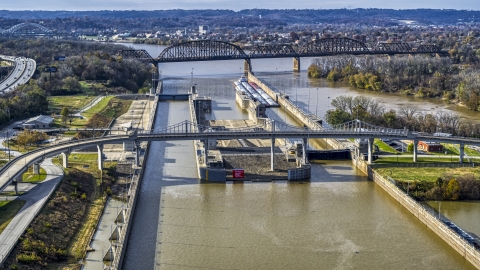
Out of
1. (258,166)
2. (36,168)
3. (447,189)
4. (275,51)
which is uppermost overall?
(275,51)

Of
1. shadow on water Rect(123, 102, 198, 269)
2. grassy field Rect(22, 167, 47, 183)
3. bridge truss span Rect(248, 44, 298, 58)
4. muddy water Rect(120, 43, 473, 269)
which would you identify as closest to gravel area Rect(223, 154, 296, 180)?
muddy water Rect(120, 43, 473, 269)

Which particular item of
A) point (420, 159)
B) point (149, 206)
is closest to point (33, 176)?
point (149, 206)

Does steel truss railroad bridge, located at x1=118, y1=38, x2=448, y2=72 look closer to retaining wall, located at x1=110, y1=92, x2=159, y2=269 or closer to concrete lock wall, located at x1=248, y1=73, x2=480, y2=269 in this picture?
concrete lock wall, located at x1=248, y1=73, x2=480, y2=269

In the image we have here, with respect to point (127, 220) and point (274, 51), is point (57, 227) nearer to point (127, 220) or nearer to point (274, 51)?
point (127, 220)

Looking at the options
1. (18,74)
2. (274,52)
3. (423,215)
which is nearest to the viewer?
(423,215)

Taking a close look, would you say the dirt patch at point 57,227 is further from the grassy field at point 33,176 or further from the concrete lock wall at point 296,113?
the concrete lock wall at point 296,113

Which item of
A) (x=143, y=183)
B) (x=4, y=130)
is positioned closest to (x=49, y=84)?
(x=4, y=130)

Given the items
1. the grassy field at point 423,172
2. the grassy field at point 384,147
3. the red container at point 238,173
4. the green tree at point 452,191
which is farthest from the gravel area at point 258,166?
the green tree at point 452,191
